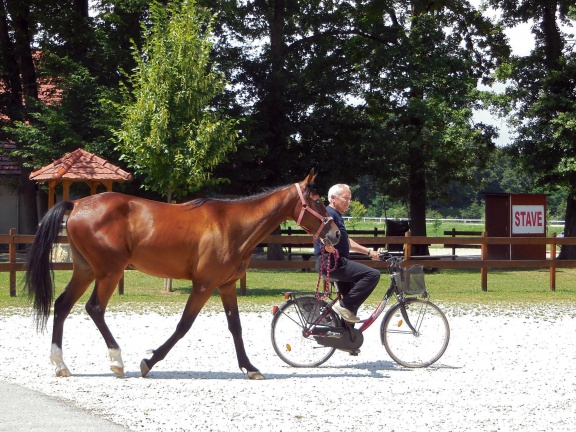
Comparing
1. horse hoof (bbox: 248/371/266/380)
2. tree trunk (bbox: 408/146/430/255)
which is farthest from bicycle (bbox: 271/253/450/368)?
tree trunk (bbox: 408/146/430/255)

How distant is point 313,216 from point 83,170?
46.8ft

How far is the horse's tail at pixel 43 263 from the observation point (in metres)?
8.88

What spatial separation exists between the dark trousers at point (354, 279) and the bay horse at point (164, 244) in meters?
0.41

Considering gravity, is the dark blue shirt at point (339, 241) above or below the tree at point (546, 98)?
below

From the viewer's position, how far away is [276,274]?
25.8 metres

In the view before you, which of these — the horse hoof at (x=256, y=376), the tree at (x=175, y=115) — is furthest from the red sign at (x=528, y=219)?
the horse hoof at (x=256, y=376)

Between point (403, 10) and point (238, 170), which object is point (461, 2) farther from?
point (238, 170)

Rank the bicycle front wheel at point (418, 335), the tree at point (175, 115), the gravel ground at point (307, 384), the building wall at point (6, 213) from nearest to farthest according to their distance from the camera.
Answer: the gravel ground at point (307, 384) < the bicycle front wheel at point (418, 335) < the tree at point (175, 115) < the building wall at point (6, 213)

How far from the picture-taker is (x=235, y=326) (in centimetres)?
886

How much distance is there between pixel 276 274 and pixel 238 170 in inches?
168

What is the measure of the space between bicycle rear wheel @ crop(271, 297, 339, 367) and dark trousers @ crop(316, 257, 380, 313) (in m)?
0.26

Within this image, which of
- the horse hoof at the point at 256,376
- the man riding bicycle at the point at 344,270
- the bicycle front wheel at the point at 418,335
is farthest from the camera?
the bicycle front wheel at the point at 418,335

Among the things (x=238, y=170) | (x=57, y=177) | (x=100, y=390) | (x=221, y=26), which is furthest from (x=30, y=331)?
(x=221, y=26)

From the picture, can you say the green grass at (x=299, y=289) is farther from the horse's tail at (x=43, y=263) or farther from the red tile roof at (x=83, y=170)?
the horse's tail at (x=43, y=263)
